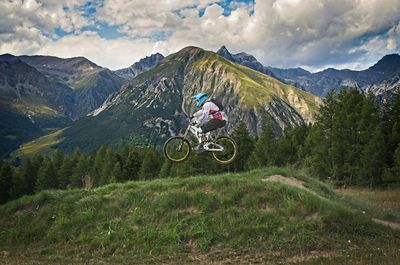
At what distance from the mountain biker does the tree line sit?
60.9 ft

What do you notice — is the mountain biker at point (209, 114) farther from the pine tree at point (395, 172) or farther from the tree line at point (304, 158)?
the pine tree at point (395, 172)

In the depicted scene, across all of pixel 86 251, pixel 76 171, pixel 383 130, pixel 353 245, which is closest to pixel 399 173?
pixel 383 130

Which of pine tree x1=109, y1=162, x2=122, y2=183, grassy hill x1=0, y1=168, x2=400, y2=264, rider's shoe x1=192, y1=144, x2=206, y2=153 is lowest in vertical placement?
pine tree x1=109, y1=162, x2=122, y2=183

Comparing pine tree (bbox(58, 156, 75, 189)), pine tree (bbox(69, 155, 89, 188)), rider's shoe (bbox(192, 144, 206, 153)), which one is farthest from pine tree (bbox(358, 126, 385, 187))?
pine tree (bbox(58, 156, 75, 189))

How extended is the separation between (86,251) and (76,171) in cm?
6129

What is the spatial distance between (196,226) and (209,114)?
23.2 feet

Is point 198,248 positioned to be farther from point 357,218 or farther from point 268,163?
point 268,163

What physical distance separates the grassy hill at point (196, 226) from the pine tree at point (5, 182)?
5580cm

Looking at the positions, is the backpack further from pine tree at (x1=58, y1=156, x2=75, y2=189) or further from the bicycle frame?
pine tree at (x1=58, y1=156, x2=75, y2=189)

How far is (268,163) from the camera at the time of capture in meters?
61.9

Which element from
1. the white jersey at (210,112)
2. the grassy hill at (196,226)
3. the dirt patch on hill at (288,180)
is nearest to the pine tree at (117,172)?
the grassy hill at (196,226)

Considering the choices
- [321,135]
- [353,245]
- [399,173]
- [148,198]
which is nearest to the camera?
[353,245]

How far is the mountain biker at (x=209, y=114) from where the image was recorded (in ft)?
59.4

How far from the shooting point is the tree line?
1812 inches
